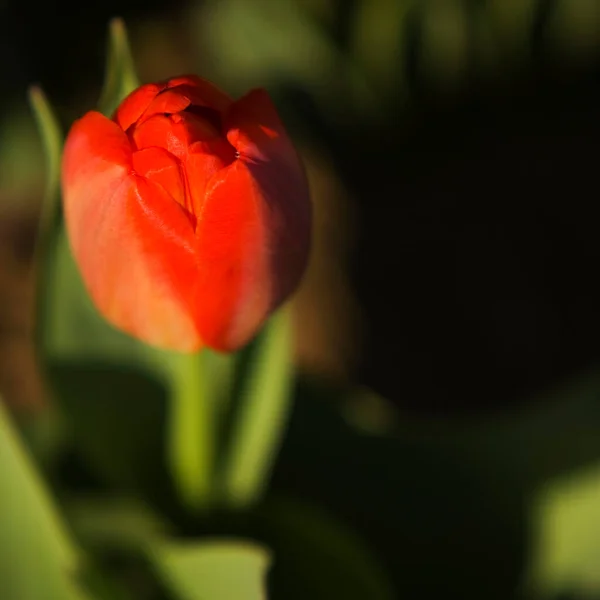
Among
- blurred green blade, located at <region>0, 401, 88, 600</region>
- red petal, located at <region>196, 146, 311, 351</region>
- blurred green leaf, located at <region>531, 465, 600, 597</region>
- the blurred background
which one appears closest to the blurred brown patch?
the blurred background

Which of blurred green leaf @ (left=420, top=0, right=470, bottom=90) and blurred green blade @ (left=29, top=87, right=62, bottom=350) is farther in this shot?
blurred green leaf @ (left=420, top=0, right=470, bottom=90)

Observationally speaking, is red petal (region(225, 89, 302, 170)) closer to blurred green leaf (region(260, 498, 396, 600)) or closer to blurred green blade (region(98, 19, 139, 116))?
blurred green blade (region(98, 19, 139, 116))

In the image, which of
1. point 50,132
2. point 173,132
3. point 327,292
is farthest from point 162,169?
point 327,292

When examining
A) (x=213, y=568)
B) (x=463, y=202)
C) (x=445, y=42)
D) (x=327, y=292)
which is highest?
(x=445, y=42)

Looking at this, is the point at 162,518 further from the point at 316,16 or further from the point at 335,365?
the point at 316,16

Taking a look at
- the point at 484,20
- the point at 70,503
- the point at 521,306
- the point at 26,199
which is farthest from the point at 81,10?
the point at 70,503

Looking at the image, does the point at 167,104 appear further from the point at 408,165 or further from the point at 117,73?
the point at 408,165
